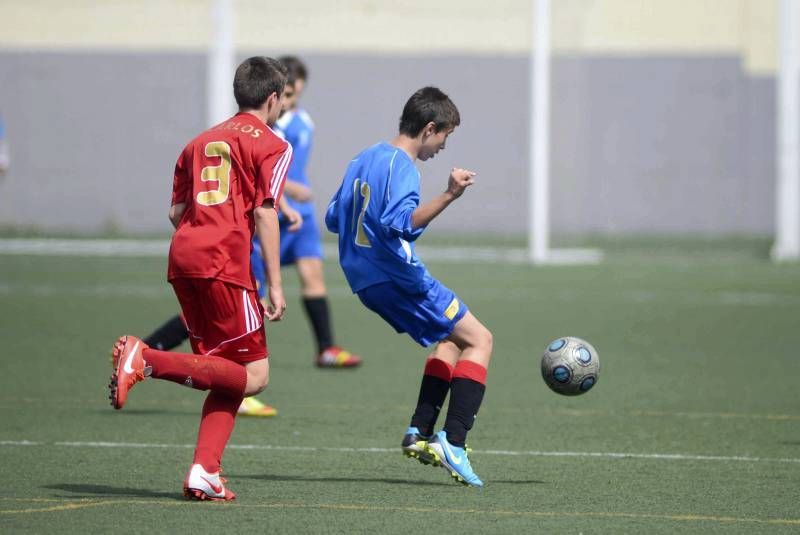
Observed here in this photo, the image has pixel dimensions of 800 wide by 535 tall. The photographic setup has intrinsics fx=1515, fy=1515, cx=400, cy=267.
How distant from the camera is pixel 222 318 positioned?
5898mm

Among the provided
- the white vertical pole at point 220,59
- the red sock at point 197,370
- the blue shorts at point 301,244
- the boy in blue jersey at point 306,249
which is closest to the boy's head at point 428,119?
the red sock at point 197,370

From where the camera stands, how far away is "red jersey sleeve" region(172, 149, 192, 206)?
6000 millimetres

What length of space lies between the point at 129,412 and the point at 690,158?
1914cm

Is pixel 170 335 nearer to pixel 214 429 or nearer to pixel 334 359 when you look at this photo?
pixel 334 359

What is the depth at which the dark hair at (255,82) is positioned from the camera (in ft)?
19.9

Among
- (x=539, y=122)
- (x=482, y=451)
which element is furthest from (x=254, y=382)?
(x=539, y=122)

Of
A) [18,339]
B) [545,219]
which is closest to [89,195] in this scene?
[545,219]

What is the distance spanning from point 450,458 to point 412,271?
2.65 ft

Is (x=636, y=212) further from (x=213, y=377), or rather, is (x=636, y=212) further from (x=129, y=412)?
(x=213, y=377)

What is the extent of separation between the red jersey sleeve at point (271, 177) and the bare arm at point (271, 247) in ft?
0.11

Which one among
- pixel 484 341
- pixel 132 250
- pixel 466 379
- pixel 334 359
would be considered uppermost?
pixel 484 341

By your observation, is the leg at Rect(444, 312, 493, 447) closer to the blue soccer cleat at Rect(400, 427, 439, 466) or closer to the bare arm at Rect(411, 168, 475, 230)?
the blue soccer cleat at Rect(400, 427, 439, 466)

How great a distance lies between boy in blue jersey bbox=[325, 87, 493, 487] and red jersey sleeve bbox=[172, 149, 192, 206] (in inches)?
31.6

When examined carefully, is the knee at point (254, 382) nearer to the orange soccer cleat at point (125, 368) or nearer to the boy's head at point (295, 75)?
the orange soccer cleat at point (125, 368)
